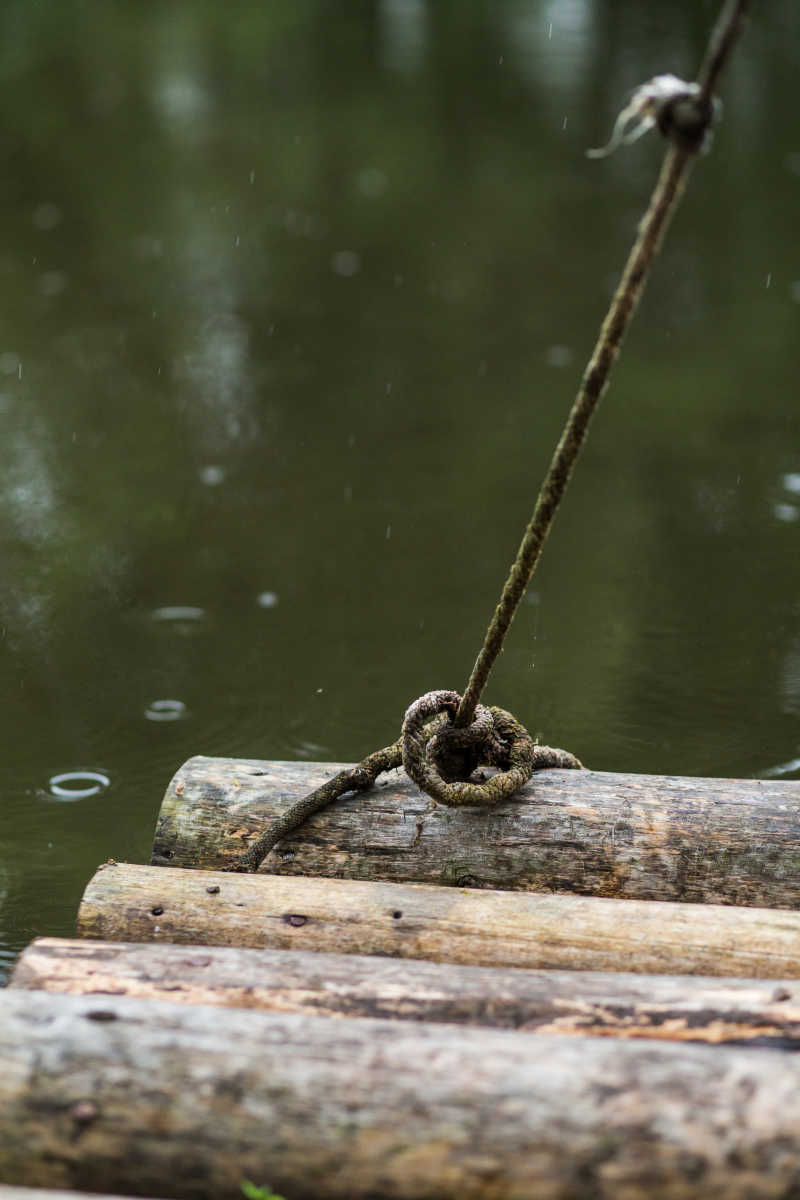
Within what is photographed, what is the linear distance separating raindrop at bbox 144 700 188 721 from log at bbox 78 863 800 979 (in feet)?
4.75

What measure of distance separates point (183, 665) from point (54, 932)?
1138mm

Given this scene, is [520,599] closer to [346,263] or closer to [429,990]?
[429,990]

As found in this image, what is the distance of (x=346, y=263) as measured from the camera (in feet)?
22.7

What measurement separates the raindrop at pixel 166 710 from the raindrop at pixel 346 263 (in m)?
3.94

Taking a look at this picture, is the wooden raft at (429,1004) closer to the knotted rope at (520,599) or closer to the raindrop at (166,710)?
the knotted rope at (520,599)

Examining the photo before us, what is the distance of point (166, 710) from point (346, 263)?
4.20 meters

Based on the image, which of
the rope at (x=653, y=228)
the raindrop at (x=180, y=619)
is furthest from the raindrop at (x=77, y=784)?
the rope at (x=653, y=228)

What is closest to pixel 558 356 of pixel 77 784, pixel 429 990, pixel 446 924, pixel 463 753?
pixel 77 784

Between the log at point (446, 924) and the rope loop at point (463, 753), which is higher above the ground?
the rope loop at point (463, 753)

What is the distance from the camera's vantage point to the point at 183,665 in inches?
140

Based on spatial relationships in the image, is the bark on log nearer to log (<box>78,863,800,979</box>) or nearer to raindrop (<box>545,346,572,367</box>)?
log (<box>78,863,800,979</box>)

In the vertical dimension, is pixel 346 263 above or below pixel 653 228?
below

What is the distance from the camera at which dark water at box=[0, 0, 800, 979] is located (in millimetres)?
3305

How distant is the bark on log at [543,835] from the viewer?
190 cm
